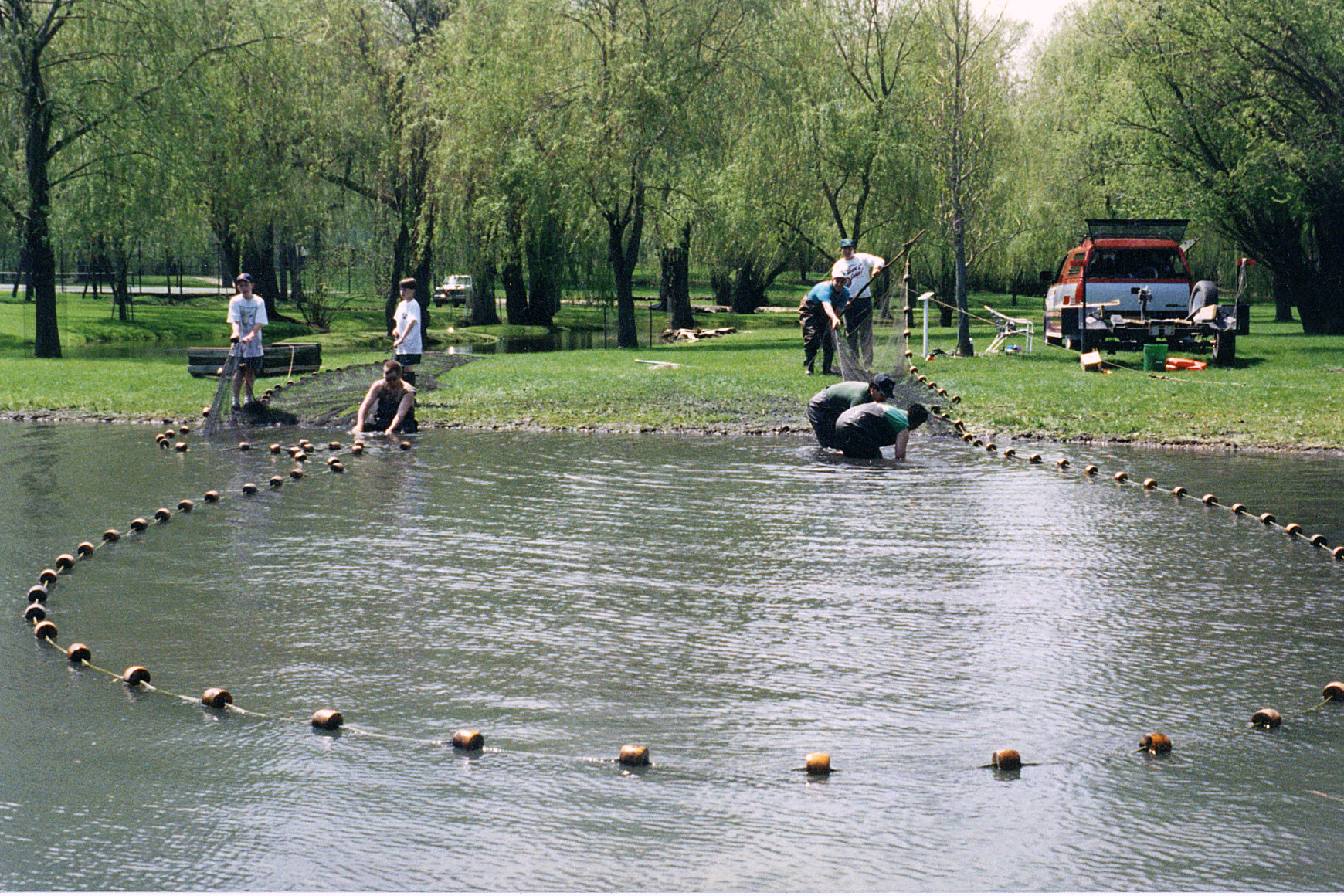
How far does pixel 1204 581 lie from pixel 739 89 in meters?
26.5

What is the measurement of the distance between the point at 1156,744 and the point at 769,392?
1510 centimetres

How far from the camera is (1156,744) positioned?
5.74 meters

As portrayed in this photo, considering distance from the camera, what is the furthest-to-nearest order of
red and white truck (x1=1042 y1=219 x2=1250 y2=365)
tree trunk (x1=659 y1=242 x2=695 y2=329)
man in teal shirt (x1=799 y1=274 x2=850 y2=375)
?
tree trunk (x1=659 y1=242 x2=695 y2=329), red and white truck (x1=1042 y1=219 x2=1250 y2=365), man in teal shirt (x1=799 y1=274 x2=850 y2=375)

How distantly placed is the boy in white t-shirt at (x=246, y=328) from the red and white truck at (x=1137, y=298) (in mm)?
15037

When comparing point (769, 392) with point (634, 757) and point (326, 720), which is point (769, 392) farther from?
point (634, 757)

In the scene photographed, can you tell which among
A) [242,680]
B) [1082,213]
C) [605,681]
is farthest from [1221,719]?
[1082,213]

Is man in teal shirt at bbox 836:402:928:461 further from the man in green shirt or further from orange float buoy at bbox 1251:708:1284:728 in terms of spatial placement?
orange float buoy at bbox 1251:708:1284:728

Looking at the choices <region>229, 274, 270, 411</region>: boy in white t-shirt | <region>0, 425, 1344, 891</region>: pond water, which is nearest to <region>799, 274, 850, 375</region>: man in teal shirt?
<region>229, 274, 270, 411</region>: boy in white t-shirt

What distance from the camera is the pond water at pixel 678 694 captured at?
15.7ft

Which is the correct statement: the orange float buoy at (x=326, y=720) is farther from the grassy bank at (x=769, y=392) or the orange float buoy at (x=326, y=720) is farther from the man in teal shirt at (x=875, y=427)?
the grassy bank at (x=769, y=392)

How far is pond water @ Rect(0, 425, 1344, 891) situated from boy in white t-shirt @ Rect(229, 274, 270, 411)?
585cm

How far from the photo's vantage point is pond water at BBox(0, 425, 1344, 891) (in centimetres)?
477

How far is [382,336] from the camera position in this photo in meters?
42.1

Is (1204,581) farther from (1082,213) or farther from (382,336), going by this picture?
(382,336)
